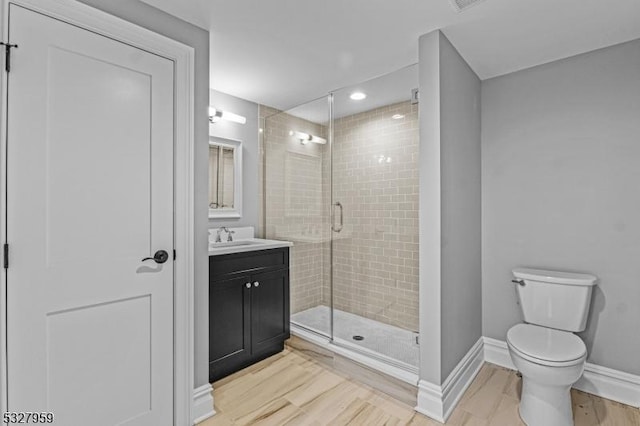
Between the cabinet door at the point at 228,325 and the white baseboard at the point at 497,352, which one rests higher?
the cabinet door at the point at 228,325

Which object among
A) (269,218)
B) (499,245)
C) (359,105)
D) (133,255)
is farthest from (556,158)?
(133,255)

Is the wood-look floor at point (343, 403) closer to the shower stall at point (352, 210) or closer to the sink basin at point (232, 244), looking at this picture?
the shower stall at point (352, 210)

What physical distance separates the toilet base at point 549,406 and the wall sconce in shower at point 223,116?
297 centimetres

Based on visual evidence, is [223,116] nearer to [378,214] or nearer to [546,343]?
[378,214]

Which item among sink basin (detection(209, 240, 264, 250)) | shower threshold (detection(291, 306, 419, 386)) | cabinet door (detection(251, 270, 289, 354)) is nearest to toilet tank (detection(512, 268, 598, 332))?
shower threshold (detection(291, 306, 419, 386))

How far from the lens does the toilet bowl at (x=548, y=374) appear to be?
5.73 ft

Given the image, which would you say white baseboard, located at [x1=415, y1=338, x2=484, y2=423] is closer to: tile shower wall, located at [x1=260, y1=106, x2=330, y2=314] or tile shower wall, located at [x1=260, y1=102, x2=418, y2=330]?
tile shower wall, located at [x1=260, y1=102, x2=418, y2=330]

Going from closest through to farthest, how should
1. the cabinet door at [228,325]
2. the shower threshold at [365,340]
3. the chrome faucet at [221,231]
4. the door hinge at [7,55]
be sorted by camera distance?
1. the door hinge at [7,55]
2. the cabinet door at [228,325]
3. the shower threshold at [365,340]
4. the chrome faucet at [221,231]

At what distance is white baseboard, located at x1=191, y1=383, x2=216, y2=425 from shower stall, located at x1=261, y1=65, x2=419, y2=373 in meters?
1.27

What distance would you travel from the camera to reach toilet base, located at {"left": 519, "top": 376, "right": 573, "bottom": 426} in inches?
71.1

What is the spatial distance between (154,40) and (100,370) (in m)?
1.71

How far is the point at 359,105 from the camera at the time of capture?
2.95 meters

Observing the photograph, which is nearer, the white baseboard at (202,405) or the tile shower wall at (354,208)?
the white baseboard at (202,405)

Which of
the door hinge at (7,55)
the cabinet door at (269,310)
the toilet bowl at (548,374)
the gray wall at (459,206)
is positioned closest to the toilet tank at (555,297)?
the toilet bowl at (548,374)
